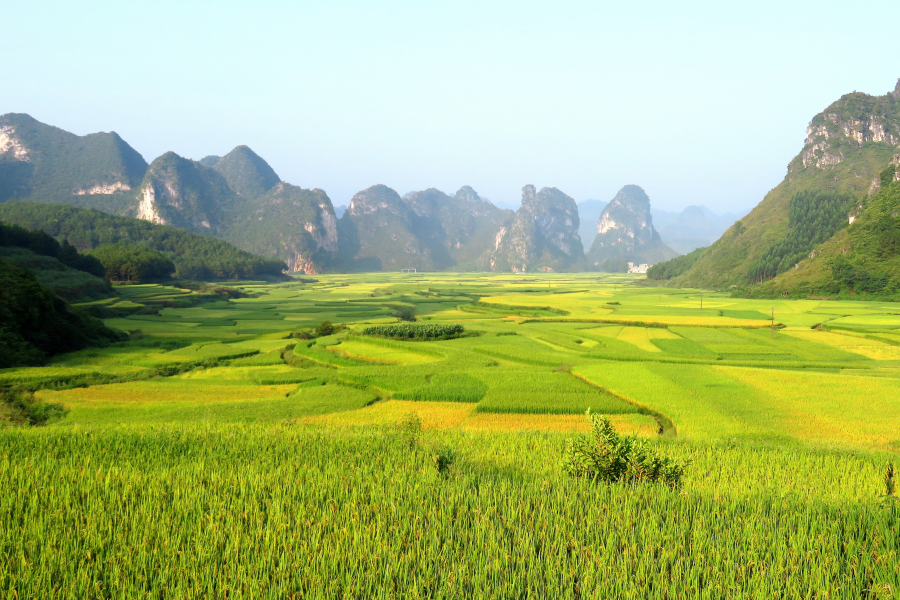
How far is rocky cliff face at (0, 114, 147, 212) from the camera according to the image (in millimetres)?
144000

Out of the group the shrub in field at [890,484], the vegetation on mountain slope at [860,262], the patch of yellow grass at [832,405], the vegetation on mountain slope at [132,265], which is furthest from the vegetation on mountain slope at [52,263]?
the vegetation on mountain slope at [860,262]

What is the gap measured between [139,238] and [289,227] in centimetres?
7726

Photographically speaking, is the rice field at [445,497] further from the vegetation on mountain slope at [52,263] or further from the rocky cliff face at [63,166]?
the rocky cliff face at [63,166]

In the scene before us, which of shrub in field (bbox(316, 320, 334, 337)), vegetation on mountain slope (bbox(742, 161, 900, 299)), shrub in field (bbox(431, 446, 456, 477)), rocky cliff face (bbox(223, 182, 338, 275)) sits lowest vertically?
shrub in field (bbox(316, 320, 334, 337))

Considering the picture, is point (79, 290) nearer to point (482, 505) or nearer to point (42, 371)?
point (42, 371)

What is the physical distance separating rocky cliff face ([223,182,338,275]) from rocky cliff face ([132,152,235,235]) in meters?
6.22

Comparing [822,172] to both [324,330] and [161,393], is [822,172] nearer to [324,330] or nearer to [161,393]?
[324,330]

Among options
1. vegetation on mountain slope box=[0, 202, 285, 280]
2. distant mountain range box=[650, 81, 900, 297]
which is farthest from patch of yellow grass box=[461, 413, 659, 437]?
vegetation on mountain slope box=[0, 202, 285, 280]

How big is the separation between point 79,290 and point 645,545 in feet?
151

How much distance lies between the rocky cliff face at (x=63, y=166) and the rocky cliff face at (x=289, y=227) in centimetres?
3520

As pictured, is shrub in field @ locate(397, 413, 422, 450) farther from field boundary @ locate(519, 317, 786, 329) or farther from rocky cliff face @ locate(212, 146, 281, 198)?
rocky cliff face @ locate(212, 146, 281, 198)

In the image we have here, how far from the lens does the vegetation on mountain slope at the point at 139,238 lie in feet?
270

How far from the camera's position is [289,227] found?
548 feet

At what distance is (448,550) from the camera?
12.1 ft
